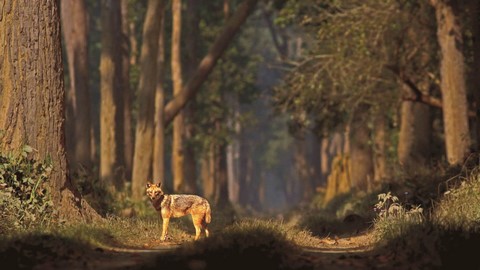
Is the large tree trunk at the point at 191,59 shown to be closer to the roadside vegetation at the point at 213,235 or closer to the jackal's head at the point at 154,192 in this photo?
the roadside vegetation at the point at 213,235

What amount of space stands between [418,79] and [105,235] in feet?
50.3

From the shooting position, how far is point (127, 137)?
108 ft

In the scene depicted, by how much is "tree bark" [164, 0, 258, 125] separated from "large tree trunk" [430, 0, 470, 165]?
7924 mm

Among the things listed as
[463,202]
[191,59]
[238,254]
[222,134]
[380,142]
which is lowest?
[238,254]

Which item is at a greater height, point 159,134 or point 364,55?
point 364,55

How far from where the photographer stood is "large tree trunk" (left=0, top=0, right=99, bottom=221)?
14688 mm

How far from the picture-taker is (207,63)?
28672 millimetres

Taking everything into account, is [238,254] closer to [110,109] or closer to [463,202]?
[463,202]

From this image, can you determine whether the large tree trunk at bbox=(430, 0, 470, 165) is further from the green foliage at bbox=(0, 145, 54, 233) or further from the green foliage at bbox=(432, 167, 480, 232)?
the green foliage at bbox=(0, 145, 54, 233)

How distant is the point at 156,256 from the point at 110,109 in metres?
17.9

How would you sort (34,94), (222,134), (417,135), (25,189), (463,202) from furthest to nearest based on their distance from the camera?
(222,134) < (417,135) < (463,202) < (34,94) < (25,189)

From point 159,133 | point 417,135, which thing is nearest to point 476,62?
point 417,135

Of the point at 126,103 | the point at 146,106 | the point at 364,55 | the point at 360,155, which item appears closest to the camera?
the point at 146,106

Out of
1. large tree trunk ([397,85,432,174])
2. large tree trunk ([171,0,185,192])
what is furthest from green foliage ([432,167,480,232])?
large tree trunk ([171,0,185,192])
